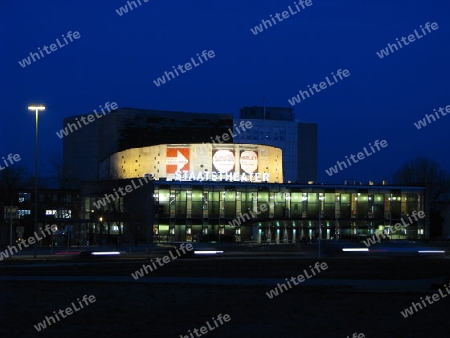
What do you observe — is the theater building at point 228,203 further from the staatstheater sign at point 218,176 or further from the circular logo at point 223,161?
the staatstheater sign at point 218,176

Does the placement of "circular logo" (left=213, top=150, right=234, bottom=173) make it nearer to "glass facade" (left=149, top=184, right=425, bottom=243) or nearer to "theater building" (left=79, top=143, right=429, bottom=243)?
"theater building" (left=79, top=143, right=429, bottom=243)

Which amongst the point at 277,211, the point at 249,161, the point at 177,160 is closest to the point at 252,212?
the point at 277,211

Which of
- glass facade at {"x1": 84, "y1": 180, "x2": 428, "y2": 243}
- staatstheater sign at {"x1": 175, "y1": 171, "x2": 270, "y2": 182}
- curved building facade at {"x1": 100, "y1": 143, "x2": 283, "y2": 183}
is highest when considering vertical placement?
curved building facade at {"x1": 100, "y1": 143, "x2": 283, "y2": 183}

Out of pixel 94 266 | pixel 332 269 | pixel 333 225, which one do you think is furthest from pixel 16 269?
pixel 333 225

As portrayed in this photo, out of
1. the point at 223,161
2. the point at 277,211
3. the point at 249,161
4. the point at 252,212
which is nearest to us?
the point at 252,212

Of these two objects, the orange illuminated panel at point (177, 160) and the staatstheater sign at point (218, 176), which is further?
the orange illuminated panel at point (177, 160)

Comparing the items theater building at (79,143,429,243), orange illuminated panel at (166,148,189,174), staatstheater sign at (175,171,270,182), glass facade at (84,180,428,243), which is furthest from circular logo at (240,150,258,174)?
orange illuminated panel at (166,148,189,174)

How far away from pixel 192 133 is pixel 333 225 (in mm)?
67451

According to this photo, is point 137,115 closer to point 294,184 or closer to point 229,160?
point 229,160

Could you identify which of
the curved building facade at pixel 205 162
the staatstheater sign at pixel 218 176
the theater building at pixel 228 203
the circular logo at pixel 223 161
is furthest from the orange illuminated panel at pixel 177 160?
the circular logo at pixel 223 161

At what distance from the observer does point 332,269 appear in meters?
43.3

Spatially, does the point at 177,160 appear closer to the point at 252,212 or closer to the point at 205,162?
the point at 205,162

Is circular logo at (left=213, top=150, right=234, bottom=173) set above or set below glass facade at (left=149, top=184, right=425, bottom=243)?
above

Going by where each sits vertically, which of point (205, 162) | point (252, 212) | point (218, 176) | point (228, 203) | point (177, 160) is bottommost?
point (252, 212)
